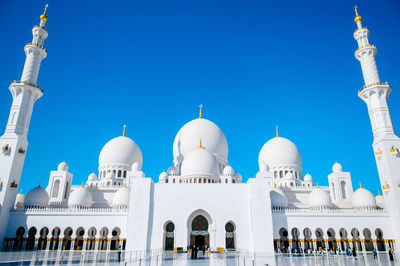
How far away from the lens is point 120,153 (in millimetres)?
33312

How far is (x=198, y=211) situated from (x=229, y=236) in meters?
3.12

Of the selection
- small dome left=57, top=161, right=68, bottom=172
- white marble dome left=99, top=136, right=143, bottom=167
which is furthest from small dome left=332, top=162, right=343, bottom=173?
small dome left=57, top=161, right=68, bottom=172

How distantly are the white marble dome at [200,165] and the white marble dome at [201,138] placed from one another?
3744mm

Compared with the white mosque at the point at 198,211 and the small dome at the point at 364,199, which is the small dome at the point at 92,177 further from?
the small dome at the point at 364,199

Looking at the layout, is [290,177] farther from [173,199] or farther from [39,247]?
[39,247]

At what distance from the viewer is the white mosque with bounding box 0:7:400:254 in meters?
22.2

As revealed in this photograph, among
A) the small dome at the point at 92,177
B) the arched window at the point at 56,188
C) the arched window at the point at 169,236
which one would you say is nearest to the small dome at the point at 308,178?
the arched window at the point at 169,236

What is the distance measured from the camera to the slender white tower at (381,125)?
22688mm

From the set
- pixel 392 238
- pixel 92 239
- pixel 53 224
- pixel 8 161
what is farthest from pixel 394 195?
pixel 8 161

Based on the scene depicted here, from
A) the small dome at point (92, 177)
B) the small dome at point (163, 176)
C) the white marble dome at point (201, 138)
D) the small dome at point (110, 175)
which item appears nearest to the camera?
the small dome at point (163, 176)

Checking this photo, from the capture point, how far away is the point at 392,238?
22.4 m

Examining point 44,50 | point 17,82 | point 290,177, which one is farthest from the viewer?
point 290,177

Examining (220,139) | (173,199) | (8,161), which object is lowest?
(173,199)

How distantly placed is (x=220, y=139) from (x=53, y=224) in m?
18.4
